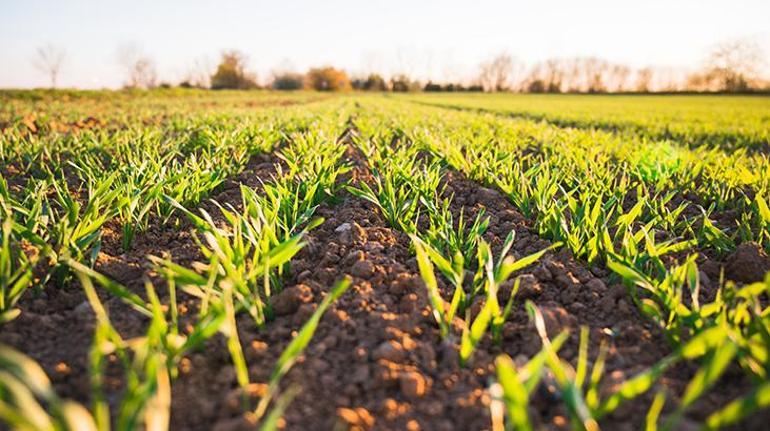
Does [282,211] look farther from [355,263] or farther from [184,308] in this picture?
[184,308]

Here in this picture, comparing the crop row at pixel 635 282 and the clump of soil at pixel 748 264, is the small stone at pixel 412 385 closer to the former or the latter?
the crop row at pixel 635 282

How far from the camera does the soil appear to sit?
3.42 ft

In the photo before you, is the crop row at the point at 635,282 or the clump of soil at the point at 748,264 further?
the clump of soil at the point at 748,264

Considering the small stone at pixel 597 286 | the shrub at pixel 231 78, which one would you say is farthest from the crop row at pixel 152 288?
the shrub at pixel 231 78

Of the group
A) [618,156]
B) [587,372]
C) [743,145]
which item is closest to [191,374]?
[587,372]

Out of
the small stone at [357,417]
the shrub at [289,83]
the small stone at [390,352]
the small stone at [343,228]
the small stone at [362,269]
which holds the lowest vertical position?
the small stone at [357,417]

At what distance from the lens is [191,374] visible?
113cm

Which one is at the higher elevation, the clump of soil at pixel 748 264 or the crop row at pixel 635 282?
Answer: the crop row at pixel 635 282

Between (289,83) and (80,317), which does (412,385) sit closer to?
(80,317)

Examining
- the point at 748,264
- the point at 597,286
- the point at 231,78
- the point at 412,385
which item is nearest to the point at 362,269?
the point at 412,385

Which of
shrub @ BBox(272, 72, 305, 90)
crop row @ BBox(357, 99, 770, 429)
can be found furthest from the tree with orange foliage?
crop row @ BBox(357, 99, 770, 429)

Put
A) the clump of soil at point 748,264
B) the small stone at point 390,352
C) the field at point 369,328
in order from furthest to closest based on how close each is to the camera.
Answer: the clump of soil at point 748,264
the small stone at point 390,352
the field at point 369,328

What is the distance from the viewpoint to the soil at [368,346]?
3.42 feet

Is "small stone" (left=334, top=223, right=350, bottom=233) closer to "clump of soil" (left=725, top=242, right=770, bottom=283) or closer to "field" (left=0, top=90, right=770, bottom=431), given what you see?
"field" (left=0, top=90, right=770, bottom=431)
